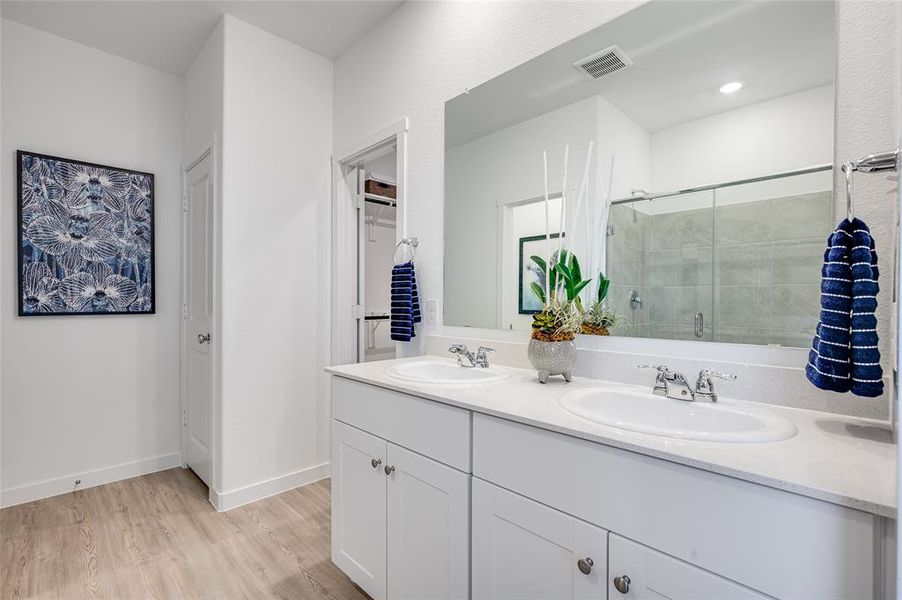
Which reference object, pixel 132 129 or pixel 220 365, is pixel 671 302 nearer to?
pixel 220 365

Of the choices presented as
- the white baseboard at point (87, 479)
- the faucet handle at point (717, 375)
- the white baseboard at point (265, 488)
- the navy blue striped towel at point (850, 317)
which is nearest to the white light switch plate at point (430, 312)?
the faucet handle at point (717, 375)

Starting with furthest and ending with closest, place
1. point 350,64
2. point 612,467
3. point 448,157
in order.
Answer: point 350,64 < point 448,157 < point 612,467

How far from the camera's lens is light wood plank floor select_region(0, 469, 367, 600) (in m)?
1.73

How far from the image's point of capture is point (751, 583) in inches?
29.5

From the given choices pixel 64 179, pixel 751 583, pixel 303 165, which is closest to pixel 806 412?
pixel 751 583

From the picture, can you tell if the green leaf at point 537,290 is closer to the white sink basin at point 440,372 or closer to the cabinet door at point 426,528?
the white sink basin at point 440,372

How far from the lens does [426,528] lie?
1329 millimetres

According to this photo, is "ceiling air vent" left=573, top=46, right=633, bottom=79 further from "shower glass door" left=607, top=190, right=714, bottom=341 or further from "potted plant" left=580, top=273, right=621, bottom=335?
"potted plant" left=580, top=273, right=621, bottom=335

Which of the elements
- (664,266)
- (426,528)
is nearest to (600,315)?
(664,266)

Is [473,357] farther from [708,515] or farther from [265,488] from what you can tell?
[265,488]

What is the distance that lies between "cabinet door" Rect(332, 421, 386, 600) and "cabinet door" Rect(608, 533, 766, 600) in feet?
2.69

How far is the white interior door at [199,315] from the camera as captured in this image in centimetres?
255

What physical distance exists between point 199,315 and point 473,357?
1.87 metres

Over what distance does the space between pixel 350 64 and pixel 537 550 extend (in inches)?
109
